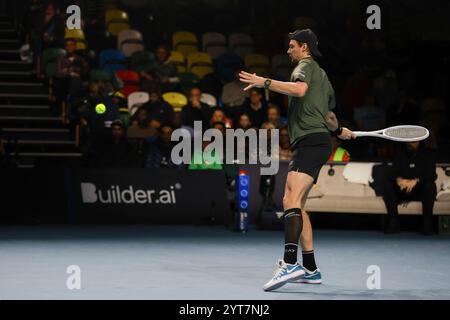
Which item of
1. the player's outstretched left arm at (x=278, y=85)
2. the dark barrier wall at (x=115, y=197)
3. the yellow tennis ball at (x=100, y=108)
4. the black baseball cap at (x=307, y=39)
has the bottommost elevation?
the dark barrier wall at (x=115, y=197)

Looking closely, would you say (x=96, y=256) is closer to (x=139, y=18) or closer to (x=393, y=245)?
(x=393, y=245)

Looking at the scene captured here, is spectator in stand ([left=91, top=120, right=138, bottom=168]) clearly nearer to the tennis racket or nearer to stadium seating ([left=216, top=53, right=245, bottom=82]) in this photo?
stadium seating ([left=216, top=53, right=245, bottom=82])

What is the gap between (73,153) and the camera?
17188 millimetres

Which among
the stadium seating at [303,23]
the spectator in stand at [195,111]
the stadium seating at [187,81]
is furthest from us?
the stadium seating at [303,23]

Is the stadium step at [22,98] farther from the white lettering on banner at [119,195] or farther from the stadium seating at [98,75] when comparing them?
the white lettering on banner at [119,195]

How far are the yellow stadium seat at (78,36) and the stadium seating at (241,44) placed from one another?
285 cm

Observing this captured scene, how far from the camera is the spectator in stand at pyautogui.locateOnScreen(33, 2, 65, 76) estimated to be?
62.5 feet

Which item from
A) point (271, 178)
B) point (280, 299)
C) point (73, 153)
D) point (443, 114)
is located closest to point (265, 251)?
point (271, 178)

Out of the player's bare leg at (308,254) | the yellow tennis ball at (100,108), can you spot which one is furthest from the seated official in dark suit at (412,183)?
the player's bare leg at (308,254)

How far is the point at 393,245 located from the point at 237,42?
899 centimetres

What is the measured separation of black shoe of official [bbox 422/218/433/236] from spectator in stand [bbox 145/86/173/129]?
452 cm

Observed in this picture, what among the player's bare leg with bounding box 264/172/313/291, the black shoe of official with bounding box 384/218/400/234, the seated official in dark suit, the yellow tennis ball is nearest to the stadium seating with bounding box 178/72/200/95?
the yellow tennis ball

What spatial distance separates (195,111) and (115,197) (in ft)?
8.48

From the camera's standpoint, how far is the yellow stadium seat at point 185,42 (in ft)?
67.1
